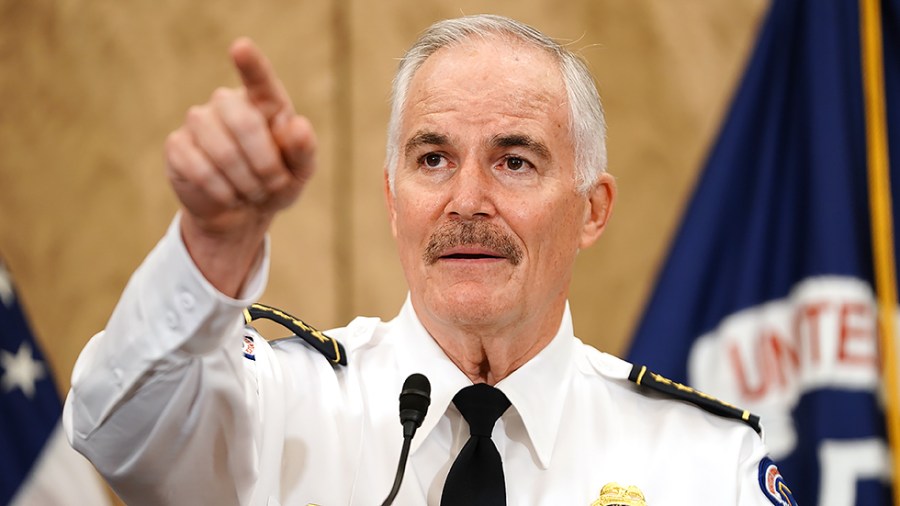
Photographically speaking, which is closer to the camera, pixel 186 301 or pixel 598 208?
pixel 186 301

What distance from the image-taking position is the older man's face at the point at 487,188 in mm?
1826

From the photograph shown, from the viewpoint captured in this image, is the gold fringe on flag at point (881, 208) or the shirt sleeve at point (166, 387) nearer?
the shirt sleeve at point (166, 387)

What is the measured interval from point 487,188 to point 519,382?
0.34 meters

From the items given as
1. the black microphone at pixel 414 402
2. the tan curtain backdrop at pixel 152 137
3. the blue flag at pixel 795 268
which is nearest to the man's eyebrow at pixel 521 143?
the black microphone at pixel 414 402

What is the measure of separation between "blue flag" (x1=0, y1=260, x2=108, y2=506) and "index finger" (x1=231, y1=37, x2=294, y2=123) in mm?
1940

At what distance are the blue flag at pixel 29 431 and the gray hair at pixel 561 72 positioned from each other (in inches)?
51.5

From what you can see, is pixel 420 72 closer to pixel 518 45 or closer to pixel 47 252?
pixel 518 45

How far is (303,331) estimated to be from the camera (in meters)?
1.84

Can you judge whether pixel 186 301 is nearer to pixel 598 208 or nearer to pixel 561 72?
pixel 561 72

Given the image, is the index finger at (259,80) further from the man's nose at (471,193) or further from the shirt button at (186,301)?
the man's nose at (471,193)

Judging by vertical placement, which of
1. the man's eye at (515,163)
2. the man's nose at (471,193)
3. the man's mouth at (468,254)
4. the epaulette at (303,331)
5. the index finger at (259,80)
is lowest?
the epaulette at (303,331)

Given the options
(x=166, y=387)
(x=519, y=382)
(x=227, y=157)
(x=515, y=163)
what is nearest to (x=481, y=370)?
(x=519, y=382)

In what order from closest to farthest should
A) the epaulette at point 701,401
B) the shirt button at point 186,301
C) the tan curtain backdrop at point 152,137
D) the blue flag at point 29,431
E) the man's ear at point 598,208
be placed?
the shirt button at point 186,301 < the epaulette at point 701,401 < the man's ear at point 598,208 < the blue flag at point 29,431 < the tan curtain backdrop at point 152,137

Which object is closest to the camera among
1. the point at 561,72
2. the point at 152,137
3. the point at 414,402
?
the point at 414,402
